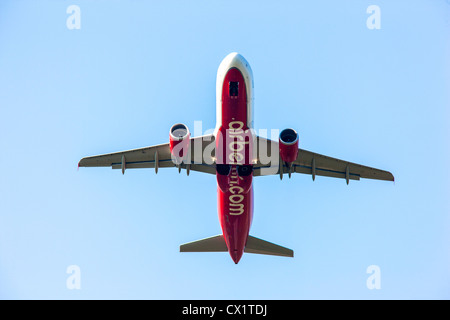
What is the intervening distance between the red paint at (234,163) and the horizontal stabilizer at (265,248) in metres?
2.41

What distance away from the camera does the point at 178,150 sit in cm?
2895

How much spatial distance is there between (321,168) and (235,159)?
6.81 meters

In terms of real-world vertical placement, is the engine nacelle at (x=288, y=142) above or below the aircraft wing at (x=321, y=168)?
above

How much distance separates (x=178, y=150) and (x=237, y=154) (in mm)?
3057

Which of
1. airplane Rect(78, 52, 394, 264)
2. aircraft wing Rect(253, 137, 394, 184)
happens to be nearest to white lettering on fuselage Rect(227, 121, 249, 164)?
→ airplane Rect(78, 52, 394, 264)

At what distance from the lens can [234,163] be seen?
30.2 m

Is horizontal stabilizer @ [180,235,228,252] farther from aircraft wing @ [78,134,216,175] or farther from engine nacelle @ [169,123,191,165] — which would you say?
engine nacelle @ [169,123,191,165]

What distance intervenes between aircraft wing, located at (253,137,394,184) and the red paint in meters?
2.48

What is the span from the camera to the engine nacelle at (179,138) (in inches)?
1131

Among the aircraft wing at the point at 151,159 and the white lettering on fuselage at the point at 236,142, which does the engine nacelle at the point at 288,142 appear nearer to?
the white lettering on fuselage at the point at 236,142

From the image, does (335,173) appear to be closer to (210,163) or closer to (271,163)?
(271,163)

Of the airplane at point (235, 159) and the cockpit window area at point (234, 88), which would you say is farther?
the airplane at point (235, 159)

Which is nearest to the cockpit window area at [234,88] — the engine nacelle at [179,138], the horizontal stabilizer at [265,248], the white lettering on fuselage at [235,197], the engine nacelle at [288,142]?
the engine nacelle at [179,138]

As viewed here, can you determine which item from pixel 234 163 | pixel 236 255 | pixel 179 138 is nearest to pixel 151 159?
pixel 179 138
